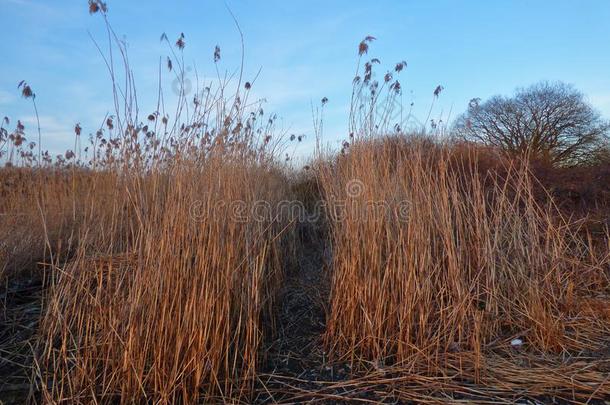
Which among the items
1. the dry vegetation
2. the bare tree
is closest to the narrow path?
the dry vegetation

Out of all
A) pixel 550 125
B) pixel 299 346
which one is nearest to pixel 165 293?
pixel 299 346

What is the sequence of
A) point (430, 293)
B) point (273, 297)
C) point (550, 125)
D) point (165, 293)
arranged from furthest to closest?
point (550, 125)
point (273, 297)
point (430, 293)
point (165, 293)

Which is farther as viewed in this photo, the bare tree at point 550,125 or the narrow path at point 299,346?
the bare tree at point 550,125

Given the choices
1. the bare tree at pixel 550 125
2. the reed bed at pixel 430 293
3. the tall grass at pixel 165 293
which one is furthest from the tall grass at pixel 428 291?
the bare tree at pixel 550 125

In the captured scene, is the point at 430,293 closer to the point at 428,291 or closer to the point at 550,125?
the point at 428,291

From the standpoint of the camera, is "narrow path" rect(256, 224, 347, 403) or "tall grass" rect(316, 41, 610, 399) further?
"tall grass" rect(316, 41, 610, 399)

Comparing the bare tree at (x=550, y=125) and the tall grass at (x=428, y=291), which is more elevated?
the bare tree at (x=550, y=125)

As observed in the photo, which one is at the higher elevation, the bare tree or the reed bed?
the bare tree

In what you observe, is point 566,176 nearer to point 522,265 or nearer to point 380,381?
point 522,265

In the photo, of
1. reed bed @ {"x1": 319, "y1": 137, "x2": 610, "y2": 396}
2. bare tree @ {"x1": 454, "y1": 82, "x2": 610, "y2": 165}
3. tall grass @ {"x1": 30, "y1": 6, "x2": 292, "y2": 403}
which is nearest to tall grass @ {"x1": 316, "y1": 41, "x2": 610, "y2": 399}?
reed bed @ {"x1": 319, "y1": 137, "x2": 610, "y2": 396}

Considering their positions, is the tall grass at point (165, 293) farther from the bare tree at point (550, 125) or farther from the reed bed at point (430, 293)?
the bare tree at point (550, 125)

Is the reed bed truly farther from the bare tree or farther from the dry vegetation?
the bare tree

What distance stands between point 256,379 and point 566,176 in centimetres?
494

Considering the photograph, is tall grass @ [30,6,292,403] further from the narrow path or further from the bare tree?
the bare tree
